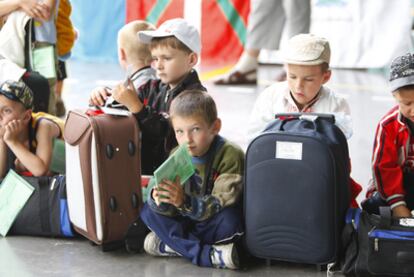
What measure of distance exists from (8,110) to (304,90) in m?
1.31

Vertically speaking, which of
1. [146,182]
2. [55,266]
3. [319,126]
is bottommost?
[55,266]

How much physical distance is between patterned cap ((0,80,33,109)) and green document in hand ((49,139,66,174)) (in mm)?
223

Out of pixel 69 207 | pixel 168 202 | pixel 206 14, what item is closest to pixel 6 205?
pixel 69 207

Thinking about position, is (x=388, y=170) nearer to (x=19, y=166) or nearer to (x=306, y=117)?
(x=306, y=117)

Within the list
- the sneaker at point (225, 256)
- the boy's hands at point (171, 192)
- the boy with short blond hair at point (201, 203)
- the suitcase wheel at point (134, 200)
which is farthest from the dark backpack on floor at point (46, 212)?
the sneaker at point (225, 256)

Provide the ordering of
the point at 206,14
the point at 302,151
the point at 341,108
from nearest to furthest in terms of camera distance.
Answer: the point at 302,151 < the point at 341,108 < the point at 206,14

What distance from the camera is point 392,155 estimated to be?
349cm

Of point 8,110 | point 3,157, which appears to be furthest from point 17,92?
point 3,157

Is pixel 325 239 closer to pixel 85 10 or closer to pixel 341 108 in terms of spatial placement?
pixel 341 108

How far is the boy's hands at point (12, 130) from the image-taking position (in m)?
3.83

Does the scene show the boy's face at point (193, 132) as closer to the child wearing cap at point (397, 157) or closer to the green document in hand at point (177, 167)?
the green document in hand at point (177, 167)

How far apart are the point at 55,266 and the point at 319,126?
1.18 metres

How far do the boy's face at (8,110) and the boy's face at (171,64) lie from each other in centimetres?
64

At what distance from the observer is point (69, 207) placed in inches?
146
